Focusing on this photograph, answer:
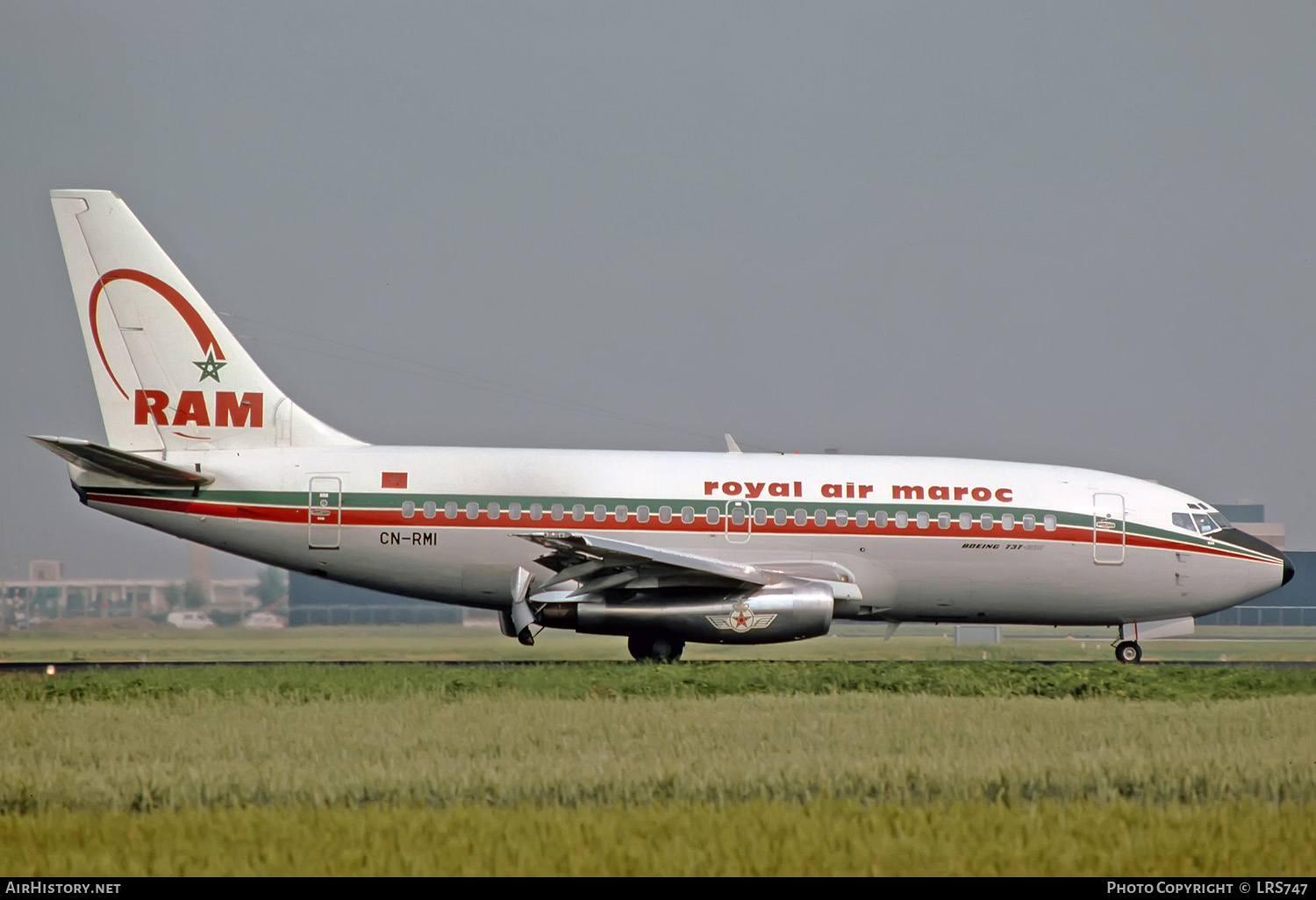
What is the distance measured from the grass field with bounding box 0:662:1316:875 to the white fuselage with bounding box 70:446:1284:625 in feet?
13.3

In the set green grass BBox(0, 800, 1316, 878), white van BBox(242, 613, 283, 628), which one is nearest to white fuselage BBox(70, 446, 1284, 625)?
white van BBox(242, 613, 283, 628)

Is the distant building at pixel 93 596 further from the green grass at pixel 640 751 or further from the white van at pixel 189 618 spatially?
the green grass at pixel 640 751

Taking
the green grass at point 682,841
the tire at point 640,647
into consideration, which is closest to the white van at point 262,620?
the tire at point 640,647

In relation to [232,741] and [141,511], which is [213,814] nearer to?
[232,741]

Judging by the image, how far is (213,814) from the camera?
9.70m

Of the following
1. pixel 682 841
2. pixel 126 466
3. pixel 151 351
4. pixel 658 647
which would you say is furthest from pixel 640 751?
pixel 151 351

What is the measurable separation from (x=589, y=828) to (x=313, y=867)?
1.86m

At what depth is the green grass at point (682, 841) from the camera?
8242mm

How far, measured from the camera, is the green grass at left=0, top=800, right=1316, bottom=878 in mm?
8242

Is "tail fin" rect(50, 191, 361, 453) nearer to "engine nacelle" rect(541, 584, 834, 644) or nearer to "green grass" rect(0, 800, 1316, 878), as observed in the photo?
"engine nacelle" rect(541, 584, 834, 644)

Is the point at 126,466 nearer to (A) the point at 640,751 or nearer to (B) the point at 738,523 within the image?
(B) the point at 738,523

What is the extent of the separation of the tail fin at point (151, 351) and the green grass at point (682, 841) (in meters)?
14.3

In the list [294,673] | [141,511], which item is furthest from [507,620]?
[141,511]

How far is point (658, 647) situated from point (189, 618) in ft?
48.1
